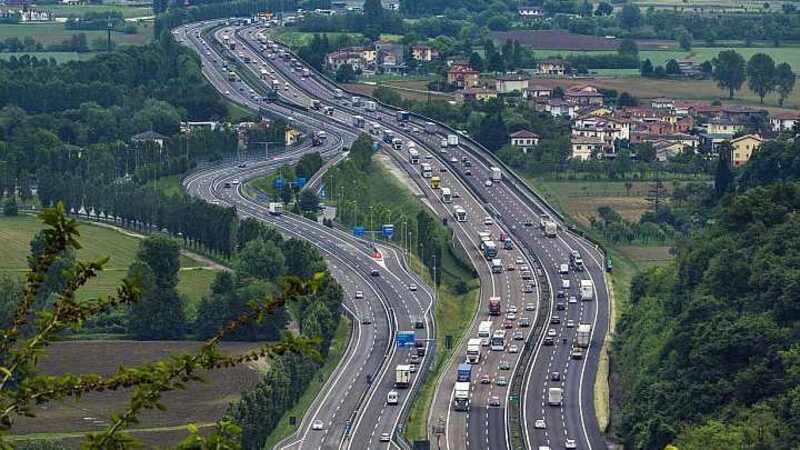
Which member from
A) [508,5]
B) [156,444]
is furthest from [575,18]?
[156,444]

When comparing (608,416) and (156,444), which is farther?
(608,416)

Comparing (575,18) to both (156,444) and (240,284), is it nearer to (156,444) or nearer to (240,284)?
(240,284)

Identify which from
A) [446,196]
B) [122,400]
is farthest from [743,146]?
[122,400]

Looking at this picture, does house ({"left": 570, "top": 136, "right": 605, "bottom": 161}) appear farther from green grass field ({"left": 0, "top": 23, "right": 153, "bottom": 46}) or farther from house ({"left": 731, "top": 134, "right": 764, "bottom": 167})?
green grass field ({"left": 0, "top": 23, "right": 153, "bottom": 46})

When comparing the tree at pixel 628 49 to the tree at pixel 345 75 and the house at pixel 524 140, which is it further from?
the house at pixel 524 140

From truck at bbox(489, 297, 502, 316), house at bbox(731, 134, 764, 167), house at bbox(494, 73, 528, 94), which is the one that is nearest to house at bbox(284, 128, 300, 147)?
house at bbox(494, 73, 528, 94)

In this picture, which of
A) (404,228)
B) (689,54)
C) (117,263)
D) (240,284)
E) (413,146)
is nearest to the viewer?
(240,284)
